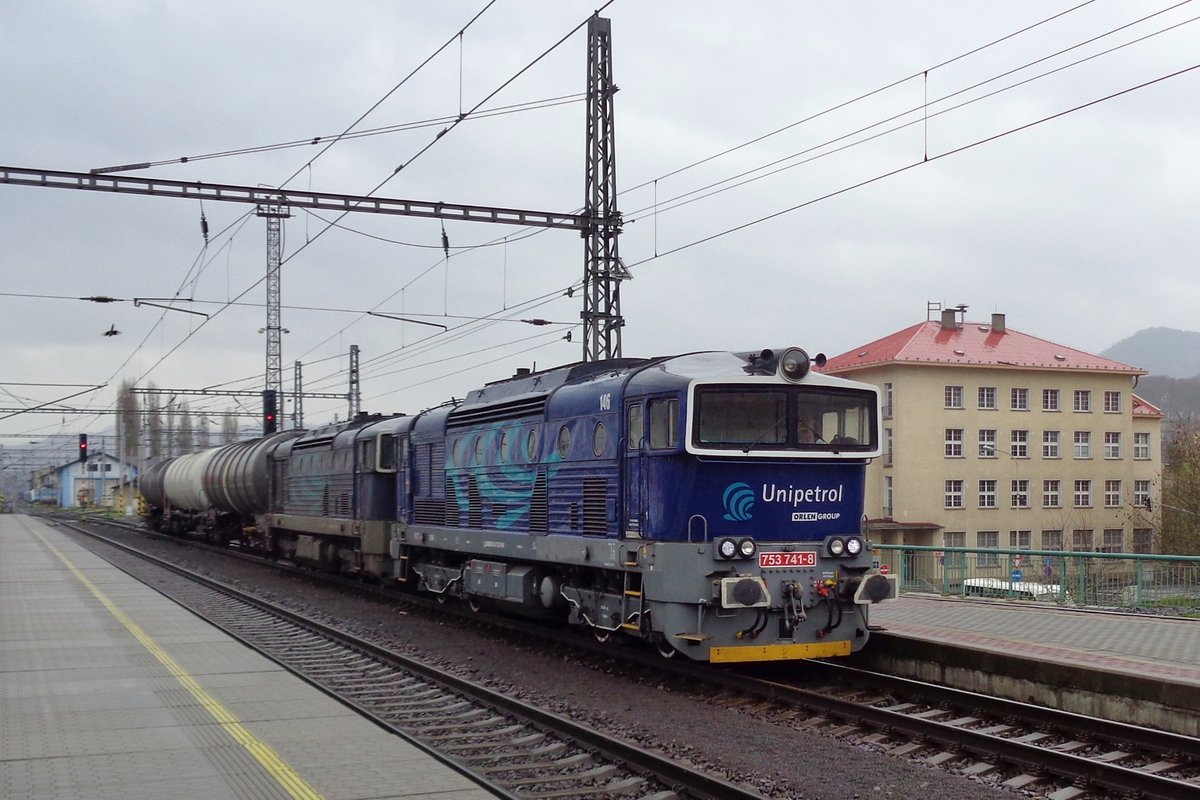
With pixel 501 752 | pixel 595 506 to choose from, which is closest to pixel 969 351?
pixel 595 506

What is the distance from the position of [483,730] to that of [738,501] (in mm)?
3647

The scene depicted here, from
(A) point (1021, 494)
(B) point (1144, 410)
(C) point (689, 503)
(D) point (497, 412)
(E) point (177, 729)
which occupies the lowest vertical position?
(E) point (177, 729)

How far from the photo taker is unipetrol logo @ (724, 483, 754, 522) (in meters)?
12.1

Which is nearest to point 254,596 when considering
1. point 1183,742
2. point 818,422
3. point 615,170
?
point 615,170

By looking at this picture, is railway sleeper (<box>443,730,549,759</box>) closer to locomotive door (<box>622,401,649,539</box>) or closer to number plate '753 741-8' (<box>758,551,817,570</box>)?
locomotive door (<box>622,401,649,539</box>)

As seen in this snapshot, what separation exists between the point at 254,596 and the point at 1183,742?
18.4 meters

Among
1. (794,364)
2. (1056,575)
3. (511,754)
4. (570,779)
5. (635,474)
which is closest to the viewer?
(570,779)

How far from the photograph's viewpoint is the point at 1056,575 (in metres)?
17.4

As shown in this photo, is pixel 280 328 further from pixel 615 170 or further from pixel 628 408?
pixel 628 408

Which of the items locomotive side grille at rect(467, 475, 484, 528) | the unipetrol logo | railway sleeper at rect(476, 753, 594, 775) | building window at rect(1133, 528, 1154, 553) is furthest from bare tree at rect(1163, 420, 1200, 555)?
railway sleeper at rect(476, 753, 594, 775)

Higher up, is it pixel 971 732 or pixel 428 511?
pixel 428 511

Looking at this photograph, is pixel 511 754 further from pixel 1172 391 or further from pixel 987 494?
pixel 1172 391

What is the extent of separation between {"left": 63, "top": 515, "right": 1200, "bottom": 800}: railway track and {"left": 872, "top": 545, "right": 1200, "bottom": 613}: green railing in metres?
3.04

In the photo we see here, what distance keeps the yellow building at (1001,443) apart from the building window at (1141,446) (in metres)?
0.06
